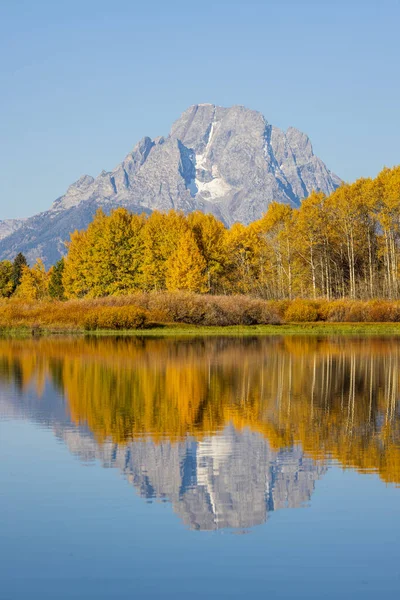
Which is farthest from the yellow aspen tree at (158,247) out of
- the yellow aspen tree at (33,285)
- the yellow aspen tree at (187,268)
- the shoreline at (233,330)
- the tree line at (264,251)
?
the yellow aspen tree at (33,285)

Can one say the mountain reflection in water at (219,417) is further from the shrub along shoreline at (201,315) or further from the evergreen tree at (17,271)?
the evergreen tree at (17,271)

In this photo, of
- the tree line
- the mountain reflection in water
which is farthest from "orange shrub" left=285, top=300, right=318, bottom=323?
the mountain reflection in water

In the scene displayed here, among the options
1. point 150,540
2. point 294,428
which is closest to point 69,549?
point 150,540

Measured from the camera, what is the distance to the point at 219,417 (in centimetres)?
1836

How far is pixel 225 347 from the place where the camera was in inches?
1590

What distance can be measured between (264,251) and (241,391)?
55668mm

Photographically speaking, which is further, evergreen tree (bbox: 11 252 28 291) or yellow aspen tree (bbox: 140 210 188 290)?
evergreen tree (bbox: 11 252 28 291)

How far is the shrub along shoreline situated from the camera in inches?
2154

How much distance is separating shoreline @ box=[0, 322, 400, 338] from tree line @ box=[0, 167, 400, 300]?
1008 centimetres

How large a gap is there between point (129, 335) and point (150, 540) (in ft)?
142

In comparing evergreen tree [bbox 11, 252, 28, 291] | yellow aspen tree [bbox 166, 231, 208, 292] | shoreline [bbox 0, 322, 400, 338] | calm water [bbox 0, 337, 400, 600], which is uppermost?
evergreen tree [bbox 11, 252, 28, 291]

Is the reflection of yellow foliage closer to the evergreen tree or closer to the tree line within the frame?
the tree line

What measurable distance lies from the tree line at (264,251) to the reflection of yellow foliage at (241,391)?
2687 cm

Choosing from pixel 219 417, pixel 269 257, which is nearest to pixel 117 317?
pixel 269 257
